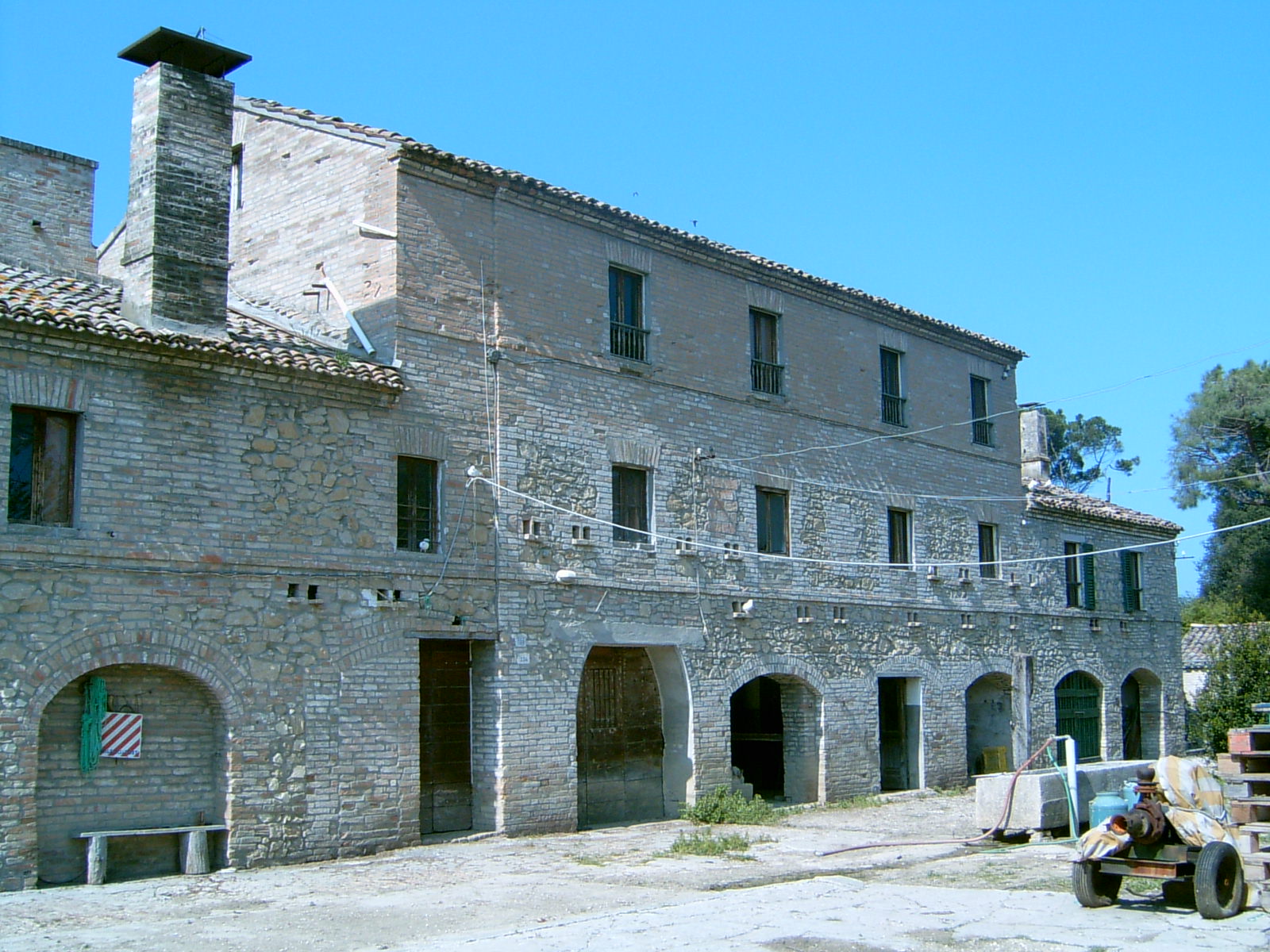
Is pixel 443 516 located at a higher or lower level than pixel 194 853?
higher

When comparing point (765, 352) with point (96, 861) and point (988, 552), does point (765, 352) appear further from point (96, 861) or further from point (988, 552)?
point (96, 861)

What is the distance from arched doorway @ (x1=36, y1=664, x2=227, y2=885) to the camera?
41.4 ft

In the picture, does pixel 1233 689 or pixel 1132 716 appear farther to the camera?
pixel 1132 716

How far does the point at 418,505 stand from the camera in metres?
15.7

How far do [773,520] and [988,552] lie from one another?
6382 millimetres

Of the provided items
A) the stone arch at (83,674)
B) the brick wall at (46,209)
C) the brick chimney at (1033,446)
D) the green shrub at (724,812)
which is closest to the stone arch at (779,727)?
the green shrub at (724,812)

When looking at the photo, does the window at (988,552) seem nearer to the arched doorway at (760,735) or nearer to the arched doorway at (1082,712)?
the arched doorway at (1082,712)

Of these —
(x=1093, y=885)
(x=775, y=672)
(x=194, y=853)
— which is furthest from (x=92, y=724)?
(x=775, y=672)

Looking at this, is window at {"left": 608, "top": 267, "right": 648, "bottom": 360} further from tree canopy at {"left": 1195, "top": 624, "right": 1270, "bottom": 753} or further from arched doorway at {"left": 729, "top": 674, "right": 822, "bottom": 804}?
tree canopy at {"left": 1195, "top": 624, "right": 1270, "bottom": 753}

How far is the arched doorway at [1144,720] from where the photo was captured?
2888cm

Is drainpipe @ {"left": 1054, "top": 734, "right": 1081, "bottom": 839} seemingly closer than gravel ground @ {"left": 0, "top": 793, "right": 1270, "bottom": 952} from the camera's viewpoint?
No

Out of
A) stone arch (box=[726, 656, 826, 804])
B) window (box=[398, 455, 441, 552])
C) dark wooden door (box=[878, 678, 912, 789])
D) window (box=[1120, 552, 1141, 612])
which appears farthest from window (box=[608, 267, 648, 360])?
window (box=[1120, 552, 1141, 612])

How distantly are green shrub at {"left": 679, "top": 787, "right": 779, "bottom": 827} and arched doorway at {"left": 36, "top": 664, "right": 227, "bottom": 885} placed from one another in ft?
22.7

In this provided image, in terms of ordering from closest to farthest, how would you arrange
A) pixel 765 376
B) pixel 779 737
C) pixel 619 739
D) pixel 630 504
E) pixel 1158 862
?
pixel 1158 862 → pixel 630 504 → pixel 619 739 → pixel 765 376 → pixel 779 737
